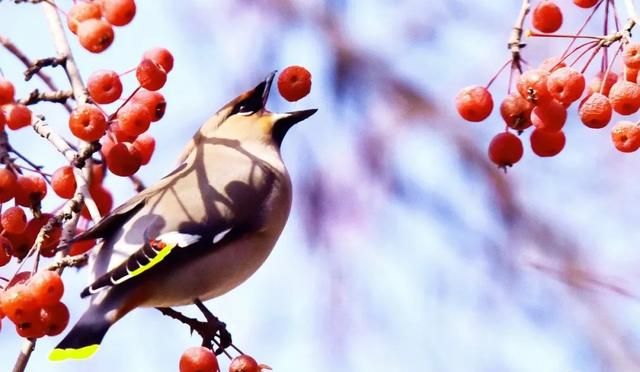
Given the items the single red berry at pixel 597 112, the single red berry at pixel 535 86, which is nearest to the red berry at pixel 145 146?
the single red berry at pixel 535 86

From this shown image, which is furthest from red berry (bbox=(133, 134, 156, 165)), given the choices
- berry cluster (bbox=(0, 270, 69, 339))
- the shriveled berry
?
the shriveled berry

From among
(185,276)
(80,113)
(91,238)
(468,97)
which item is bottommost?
(185,276)

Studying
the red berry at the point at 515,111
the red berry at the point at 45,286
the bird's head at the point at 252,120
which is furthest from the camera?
the bird's head at the point at 252,120

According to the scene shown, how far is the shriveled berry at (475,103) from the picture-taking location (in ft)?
8.20

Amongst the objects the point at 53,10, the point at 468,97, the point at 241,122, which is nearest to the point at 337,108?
the point at 241,122

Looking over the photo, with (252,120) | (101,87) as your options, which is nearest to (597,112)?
(101,87)

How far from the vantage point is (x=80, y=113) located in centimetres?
215

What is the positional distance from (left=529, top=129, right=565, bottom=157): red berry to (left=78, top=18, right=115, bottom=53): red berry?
35.3 inches

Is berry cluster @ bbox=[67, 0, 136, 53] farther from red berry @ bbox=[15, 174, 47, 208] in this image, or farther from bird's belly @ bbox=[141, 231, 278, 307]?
bird's belly @ bbox=[141, 231, 278, 307]

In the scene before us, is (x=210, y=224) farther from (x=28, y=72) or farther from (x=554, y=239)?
(x=554, y=239)

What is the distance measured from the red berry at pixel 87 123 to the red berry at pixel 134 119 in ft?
0.37

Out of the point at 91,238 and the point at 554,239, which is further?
the point at 554,239

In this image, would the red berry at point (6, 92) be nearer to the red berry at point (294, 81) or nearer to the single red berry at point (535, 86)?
the red berry at point (294, 81)

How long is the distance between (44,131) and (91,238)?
36 cm
